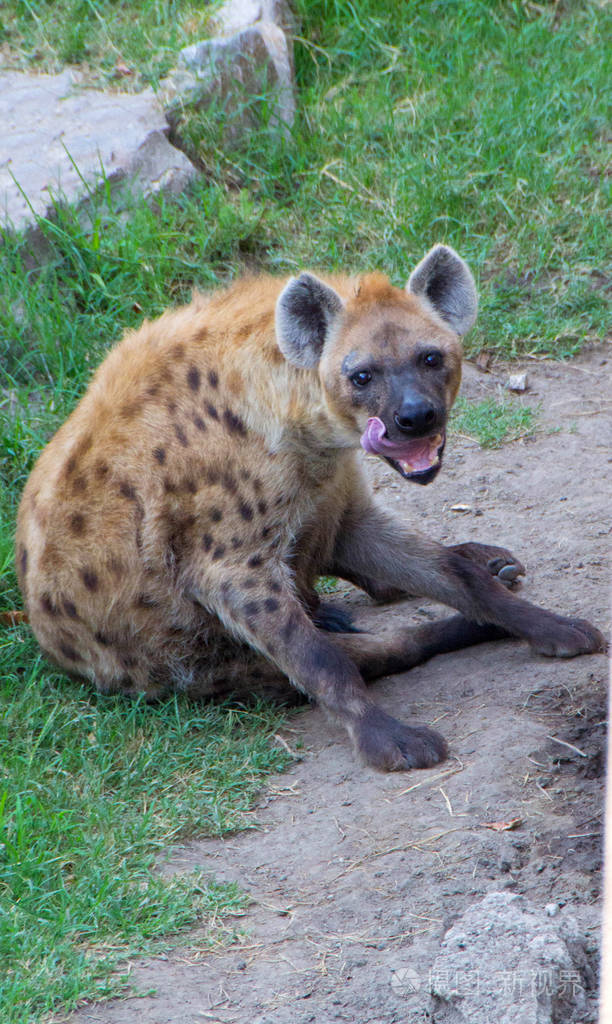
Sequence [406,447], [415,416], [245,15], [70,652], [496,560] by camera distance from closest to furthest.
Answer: [415,416] → [406,447] → [70,652] → [496,560] → [245,15]

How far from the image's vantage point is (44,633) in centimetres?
362

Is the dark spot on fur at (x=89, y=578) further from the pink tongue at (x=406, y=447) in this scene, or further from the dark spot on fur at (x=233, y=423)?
the pink tongue at (x=406, y=447)

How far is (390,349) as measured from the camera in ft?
10.2

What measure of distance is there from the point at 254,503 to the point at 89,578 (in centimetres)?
53

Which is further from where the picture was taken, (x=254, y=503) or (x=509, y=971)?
(x=254, y=503)

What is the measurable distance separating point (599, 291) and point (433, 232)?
757 millimetres

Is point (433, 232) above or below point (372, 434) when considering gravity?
below

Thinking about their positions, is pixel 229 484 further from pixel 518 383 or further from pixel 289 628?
pixel 518 383

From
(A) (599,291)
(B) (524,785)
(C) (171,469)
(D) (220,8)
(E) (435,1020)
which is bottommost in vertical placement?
(A) (599,291)

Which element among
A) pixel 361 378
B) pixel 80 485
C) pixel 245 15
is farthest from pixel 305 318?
pixel 245 15

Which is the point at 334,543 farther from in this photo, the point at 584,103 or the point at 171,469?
the point at 584,103

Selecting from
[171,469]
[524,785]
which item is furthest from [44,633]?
[524,785]

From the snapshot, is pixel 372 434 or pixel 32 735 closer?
pixel 372 434

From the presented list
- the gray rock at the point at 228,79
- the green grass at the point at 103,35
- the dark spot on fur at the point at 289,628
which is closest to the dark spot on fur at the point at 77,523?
the dark spot on fur at the point at 289,628
